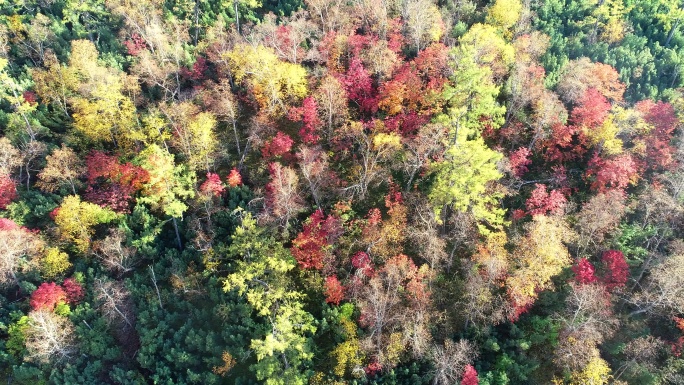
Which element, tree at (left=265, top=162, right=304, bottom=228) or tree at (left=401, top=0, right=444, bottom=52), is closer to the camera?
tree at (left=265, top=162, right=304, bottom=228)

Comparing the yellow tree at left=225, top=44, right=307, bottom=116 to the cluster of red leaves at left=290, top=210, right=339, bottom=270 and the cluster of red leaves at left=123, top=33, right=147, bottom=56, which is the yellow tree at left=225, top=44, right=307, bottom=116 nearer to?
the cluster of red leaves at left=123, top=33, right=147, bottom=56

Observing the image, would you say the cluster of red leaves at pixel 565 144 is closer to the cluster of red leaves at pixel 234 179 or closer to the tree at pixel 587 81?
the tree at pixel 587 81

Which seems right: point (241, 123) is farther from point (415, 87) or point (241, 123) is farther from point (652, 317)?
point (652, 317)

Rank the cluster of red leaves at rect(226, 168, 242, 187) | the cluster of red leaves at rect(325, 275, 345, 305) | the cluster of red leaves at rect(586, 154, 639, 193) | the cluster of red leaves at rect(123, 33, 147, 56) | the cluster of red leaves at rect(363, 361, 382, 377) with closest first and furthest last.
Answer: the cluster of red leaves at rect(363, 361, 382, 377) < the cluster of red leaves at rect(325, 275, 345, 305) < the cluster of red leaves at rect(586, 154, 639, 193) < the cluster of red leaves at rect(226, 168, 242, 187) < the cluster of red leaves at rect(123, 33, 147, 56)

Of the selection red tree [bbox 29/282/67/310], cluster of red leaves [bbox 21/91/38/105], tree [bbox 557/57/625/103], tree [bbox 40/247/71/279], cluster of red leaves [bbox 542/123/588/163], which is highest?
tree [bbox 557/57/625/103]

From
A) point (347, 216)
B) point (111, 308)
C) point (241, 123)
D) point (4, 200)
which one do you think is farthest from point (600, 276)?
point (4, 200)

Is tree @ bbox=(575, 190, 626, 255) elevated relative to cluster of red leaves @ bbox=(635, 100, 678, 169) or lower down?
lower down

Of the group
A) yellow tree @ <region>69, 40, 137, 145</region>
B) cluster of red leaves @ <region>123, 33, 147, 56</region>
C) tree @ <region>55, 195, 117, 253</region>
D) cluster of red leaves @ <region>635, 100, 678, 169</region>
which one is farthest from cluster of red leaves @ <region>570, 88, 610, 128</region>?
cluster of red leaves @ <region>123, 33, 147, 56</region>

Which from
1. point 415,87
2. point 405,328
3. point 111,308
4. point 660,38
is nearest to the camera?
point 405,328
